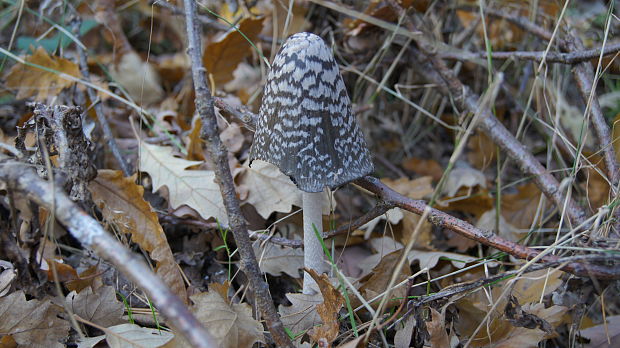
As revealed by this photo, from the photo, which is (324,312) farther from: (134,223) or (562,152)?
(562,152)

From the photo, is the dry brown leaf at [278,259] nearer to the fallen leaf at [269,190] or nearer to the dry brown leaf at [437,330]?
the fallen leaf at [269,190]

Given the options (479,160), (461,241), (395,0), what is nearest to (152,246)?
(461,241)

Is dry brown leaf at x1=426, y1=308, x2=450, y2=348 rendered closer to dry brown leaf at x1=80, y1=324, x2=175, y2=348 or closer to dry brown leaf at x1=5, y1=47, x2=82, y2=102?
dry brown leaf at x1=80, y1=324, x2=175, y2=348

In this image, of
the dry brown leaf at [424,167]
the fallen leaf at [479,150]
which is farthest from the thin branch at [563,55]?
the dry brown leaf at [424,167]

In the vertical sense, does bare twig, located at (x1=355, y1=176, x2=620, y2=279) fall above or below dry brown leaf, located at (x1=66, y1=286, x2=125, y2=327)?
above

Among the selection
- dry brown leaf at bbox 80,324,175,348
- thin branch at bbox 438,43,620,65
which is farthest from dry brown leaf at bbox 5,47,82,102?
thin branch at bbox 438,43,620,65

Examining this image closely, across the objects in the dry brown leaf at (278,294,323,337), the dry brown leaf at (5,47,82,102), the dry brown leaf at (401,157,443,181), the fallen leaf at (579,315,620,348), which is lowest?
the fallen leaf at (579,315,620,348)
